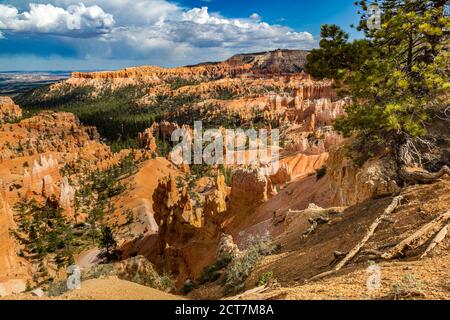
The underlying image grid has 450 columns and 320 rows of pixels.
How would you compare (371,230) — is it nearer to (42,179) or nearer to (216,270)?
(216,270)

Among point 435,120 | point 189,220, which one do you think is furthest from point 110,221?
point 435,120

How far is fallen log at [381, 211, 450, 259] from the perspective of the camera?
268 inches

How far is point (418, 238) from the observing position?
6.92 metres

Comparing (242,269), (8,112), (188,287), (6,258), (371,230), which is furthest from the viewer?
(8,112)

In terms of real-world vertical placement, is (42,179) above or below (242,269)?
below

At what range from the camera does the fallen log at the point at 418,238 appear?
6812 mm

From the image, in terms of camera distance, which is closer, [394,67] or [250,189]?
[394,67]

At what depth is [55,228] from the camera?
4394 cm

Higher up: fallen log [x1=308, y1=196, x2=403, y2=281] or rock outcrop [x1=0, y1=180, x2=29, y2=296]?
fallen log [x1=308, y1=196, x2=403, y2=281]

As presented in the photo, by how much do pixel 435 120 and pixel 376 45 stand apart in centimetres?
552

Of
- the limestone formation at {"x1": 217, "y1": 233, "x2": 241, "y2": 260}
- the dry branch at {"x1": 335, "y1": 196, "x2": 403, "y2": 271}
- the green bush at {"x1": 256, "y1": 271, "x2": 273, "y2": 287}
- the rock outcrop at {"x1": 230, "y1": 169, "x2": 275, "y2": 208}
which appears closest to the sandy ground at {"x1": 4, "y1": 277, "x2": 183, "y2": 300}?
the green bush at {"x1": 256, "y1": 271, "x2": 273, "y2": 287}

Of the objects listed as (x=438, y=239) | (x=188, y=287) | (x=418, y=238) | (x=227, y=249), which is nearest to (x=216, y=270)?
(x=188, y=287)

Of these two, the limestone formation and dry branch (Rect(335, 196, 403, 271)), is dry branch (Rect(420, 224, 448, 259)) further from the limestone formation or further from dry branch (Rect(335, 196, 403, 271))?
the limestone formation
